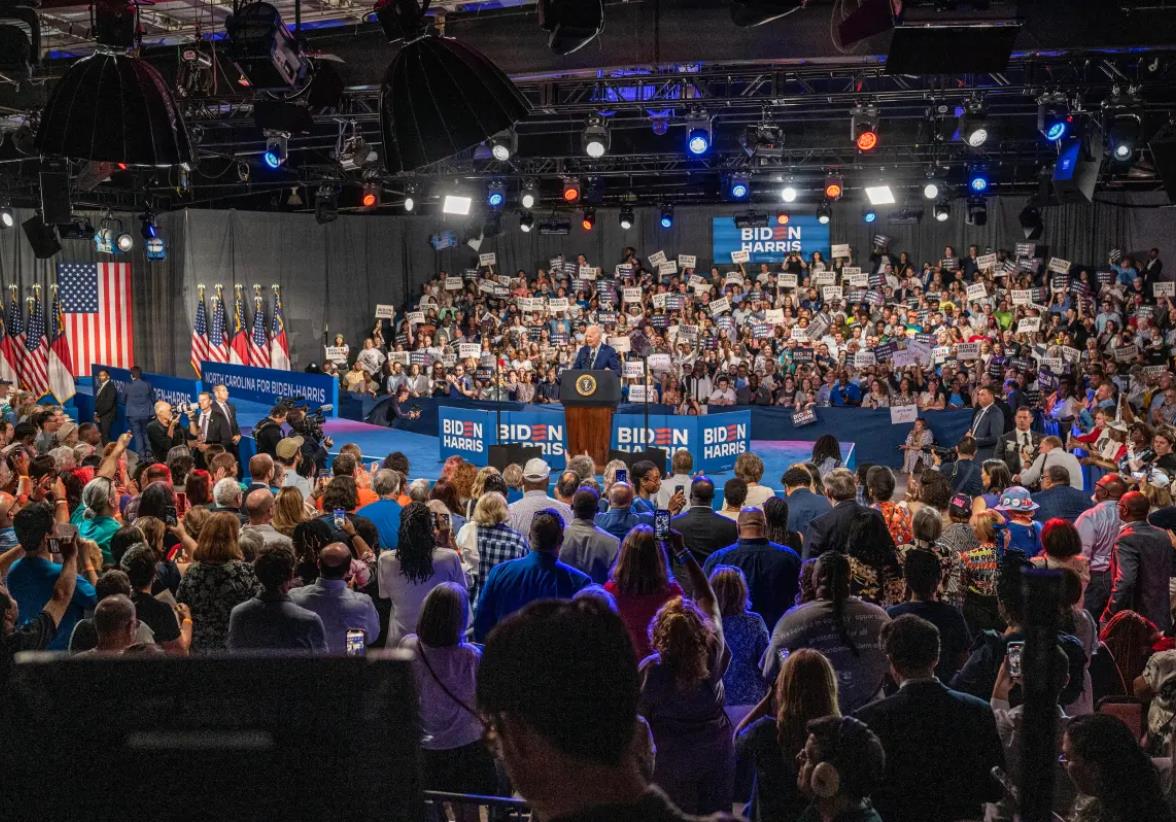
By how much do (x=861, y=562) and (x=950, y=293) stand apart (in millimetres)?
16052

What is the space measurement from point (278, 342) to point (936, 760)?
21.0 metres

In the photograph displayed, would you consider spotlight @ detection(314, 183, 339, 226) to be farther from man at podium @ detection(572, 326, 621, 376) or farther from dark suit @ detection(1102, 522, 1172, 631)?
dark suit @ detection(1102, 522, 1172, 631)

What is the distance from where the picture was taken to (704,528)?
19.9 feet

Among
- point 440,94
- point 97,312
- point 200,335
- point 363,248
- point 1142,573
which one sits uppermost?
point 363,248

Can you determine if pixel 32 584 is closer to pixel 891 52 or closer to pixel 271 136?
pixel 891 52

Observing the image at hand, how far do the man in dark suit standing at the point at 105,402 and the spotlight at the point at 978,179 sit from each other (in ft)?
43.4

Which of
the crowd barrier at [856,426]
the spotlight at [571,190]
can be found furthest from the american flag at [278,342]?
the spotlight at [571,190]

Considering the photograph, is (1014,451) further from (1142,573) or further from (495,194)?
(495,194)

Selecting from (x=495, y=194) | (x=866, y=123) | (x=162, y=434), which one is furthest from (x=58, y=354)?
(x=866, y=123)

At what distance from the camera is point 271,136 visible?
13234 millimetres

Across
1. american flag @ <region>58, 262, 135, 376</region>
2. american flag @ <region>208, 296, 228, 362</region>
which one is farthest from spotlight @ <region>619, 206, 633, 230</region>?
american flag @ <region>58, 262, 135, 376</region>

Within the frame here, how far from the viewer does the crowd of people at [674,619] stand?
1452 millimetres

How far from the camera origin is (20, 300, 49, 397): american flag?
20.2 m

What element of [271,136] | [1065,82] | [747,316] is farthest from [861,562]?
[747,316]
